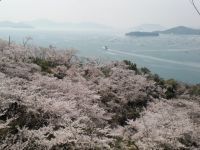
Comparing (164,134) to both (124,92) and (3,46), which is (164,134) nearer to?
(124,92)

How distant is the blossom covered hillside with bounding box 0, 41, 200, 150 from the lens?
11289 mm

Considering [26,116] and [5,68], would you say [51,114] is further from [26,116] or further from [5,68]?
[5,68]

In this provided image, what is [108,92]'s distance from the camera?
26.5 m

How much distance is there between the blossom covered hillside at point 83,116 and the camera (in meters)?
11.3

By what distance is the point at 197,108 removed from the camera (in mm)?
25469

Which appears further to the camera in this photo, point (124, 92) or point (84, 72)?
point (84, 72)

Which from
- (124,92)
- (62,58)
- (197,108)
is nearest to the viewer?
(197,108)

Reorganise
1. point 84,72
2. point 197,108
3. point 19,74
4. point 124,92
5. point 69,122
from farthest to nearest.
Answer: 1. point 84,72
2. point 124,92
3. point 197,108
4. point 19,74
5. point 69,122

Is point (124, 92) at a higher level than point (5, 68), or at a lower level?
lower

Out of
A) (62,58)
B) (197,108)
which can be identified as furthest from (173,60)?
(197,108)

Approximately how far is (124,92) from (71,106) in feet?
45.2

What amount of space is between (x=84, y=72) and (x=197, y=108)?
1203cm

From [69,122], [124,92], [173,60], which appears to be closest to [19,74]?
[124,92]

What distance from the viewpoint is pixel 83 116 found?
1420cm
